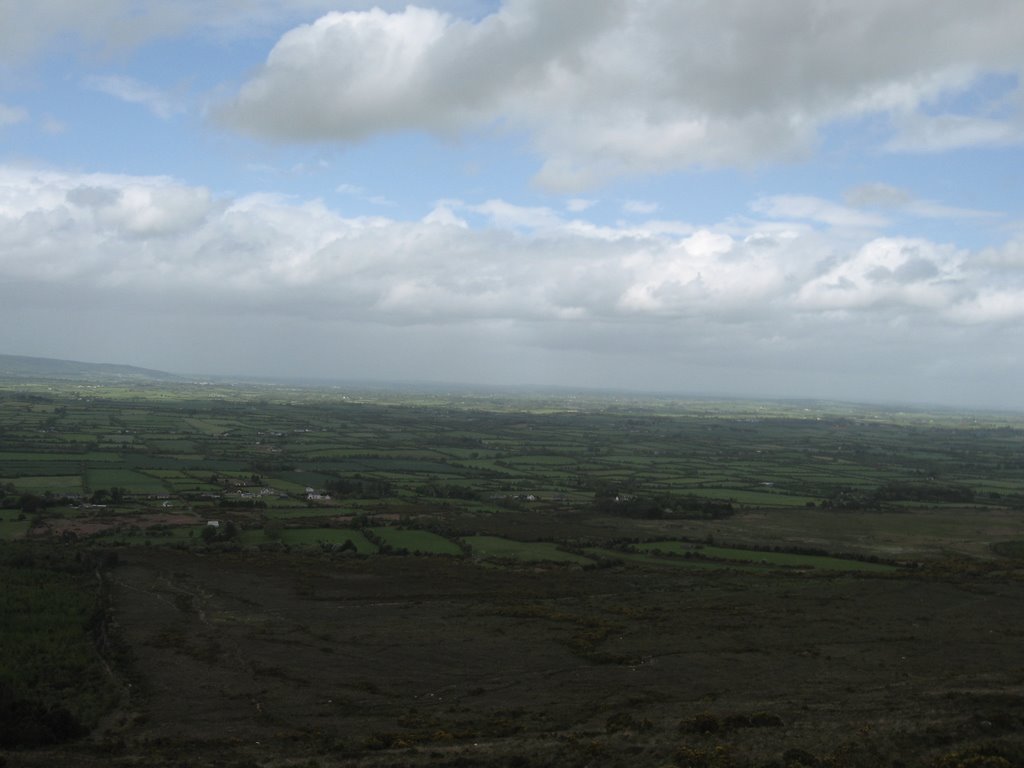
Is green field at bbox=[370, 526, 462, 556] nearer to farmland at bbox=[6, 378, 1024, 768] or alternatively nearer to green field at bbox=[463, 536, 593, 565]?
farmland at bbox=[6, 378, 1024, 768]

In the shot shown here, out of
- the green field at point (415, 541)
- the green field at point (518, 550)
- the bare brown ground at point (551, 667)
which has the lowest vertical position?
the green field at point (415, 541)

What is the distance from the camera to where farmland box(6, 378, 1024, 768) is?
20.8 metres

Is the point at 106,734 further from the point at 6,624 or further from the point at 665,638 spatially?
the point at 665,638

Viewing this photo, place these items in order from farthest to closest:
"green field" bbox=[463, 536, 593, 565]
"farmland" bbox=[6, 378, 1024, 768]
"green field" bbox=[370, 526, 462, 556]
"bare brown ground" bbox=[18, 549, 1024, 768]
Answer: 1. "green field" bbox=[370, 526, 462, 556]
2. "green field" bbox=[463, 536, 593, 565]
3. "farmland" bbox=[6, 378, 1024, 768]
4. "bare brown ground" bbox=[18, 549, 1024, 768]


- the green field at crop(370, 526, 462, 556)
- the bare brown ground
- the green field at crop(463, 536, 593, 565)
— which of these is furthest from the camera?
the green field at crop(370, 526, 462, 556)

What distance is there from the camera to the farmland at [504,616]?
20750mm

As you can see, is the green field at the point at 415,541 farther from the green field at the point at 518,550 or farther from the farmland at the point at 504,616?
the green field at the point at 518,550

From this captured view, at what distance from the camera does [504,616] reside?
34.4m

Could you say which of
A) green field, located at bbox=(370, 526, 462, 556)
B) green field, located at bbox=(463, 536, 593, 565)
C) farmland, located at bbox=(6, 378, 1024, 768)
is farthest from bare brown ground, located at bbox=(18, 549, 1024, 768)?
green field, located at bbox=(370, 526, 462, 556)

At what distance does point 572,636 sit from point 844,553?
91.4 feet

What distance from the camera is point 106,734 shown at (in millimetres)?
21297

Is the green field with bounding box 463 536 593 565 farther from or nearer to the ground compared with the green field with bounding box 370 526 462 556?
farther from the ground

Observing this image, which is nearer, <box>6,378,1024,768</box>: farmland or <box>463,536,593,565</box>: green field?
<box>6,378,1024,768</box>: farmland

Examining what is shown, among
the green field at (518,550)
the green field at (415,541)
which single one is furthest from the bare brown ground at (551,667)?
the green field at (415,541)
